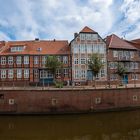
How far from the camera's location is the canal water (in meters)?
22.7

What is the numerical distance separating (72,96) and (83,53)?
16319 mm

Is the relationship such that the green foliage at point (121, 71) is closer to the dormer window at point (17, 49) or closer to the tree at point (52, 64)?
the tree at point (52, 64)

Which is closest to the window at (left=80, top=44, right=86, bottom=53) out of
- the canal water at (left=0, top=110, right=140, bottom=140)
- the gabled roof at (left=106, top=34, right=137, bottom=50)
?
the gabled roof at (left=106, top=34, right=137, bottom=50)

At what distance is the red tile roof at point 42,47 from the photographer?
47.0m

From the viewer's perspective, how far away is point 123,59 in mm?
48156

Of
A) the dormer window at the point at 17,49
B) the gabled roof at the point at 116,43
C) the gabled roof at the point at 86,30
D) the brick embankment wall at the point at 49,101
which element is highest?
the gabled roof at the point at 86,30

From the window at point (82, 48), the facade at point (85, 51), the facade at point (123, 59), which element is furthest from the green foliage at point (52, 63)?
the facade at point (123, 59)

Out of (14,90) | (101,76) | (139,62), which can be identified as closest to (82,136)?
(14,90)

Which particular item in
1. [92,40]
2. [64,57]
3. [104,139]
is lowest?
[104,139]

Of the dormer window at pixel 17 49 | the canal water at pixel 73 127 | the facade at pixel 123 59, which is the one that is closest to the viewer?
Result: the canal water at pixel 73 127

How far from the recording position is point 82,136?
75.2 ft

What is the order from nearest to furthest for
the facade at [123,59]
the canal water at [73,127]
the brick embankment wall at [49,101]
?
the canal water at [73,127], the brick embankment wall at [49,101], the facade at [123,59]

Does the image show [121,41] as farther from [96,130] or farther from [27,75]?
[96,130]

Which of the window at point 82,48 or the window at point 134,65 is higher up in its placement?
the window at point 82,48
